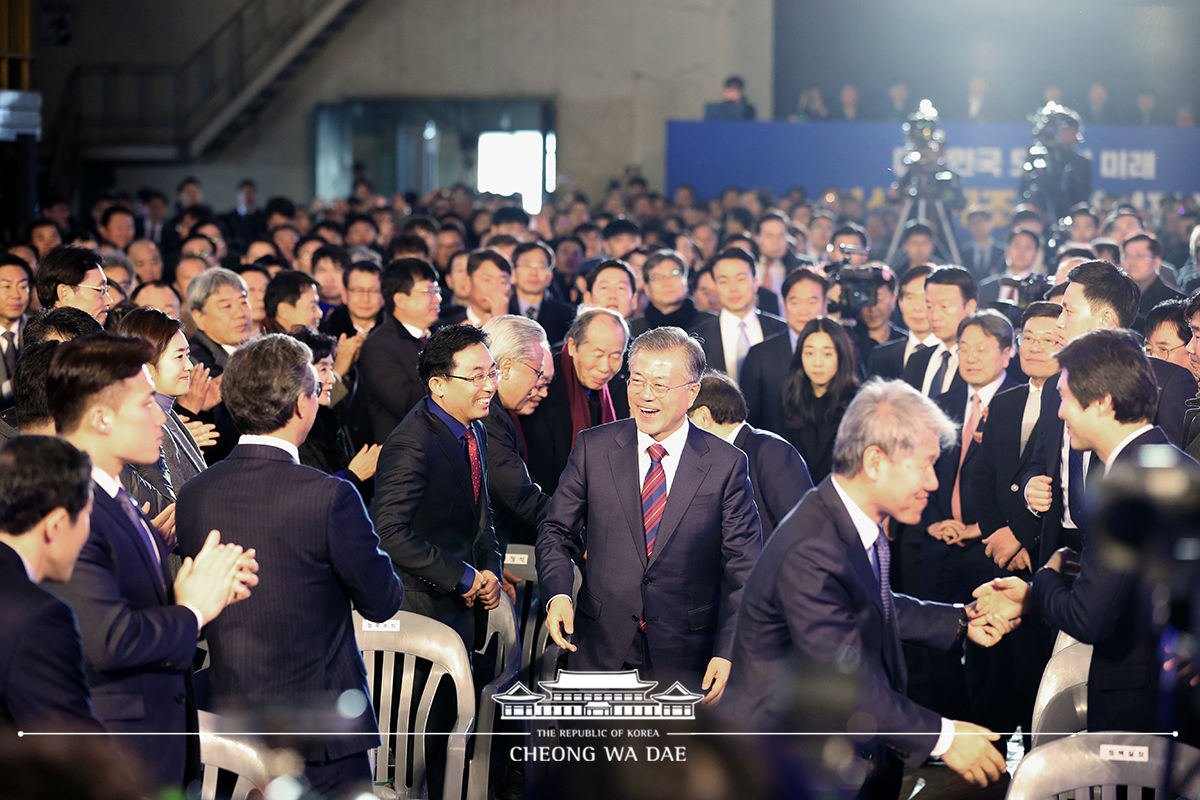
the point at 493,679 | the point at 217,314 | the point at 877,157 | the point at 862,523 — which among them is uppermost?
the point at 877,157

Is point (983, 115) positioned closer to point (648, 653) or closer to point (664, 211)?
point (664, 211)

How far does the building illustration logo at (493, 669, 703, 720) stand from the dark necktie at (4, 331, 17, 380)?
343 cm

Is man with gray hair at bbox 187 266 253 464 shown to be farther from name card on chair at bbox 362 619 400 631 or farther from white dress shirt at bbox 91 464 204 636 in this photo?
white dress shirt at bbox 91 464 204 636

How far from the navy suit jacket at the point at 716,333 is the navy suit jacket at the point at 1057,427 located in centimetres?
168

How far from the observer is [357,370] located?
17.1ft

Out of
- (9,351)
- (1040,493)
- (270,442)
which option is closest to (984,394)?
(1040,493)

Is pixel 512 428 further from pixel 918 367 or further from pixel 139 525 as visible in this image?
pixel 918 367

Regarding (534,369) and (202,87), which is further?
(202,87)

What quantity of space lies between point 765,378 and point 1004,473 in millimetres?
1078

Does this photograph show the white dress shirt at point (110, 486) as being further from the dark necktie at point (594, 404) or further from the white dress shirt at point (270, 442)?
the dark necktie at point (594, 404)

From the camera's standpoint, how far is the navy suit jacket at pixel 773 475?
363cm

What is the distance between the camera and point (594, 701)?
2504 mm

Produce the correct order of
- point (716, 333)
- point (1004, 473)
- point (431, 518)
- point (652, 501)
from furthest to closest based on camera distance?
point (716, 333) → point (1004, 473) → point (431, 518) → point (652, 501)

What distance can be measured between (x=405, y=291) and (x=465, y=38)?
11654 mm
